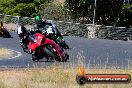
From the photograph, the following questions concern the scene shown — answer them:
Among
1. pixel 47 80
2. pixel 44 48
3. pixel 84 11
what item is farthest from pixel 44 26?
pixel 84 11

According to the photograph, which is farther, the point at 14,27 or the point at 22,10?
the point at 22,10

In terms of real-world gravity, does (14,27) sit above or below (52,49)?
below

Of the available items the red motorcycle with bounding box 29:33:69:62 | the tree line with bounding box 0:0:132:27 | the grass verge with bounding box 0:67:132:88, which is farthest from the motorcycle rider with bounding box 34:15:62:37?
the tree line with bounding box 0:0:132:27

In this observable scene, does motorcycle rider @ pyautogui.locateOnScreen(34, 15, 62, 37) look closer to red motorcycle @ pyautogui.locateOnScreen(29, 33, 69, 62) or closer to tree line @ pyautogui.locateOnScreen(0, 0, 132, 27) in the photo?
red motorcycle @ pyautogui.locateOnScreen(29, 33, 69, 62)

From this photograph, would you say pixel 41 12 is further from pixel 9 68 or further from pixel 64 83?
pixel 64 83

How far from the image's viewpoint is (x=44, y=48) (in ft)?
57.9

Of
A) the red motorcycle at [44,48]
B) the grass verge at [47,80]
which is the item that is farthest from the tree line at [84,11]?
the grass verge at [47,80]

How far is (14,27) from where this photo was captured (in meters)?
45.1

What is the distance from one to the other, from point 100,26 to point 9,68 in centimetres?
2603

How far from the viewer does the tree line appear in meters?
46.5

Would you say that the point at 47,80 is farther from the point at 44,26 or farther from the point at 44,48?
the point at 44,26

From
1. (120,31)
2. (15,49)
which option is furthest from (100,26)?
(15,49)

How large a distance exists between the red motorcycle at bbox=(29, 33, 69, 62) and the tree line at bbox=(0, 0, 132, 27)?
28.0 meters

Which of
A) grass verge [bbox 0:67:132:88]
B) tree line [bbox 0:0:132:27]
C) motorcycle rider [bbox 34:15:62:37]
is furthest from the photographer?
tree line [bbox 0:0:132:27]
